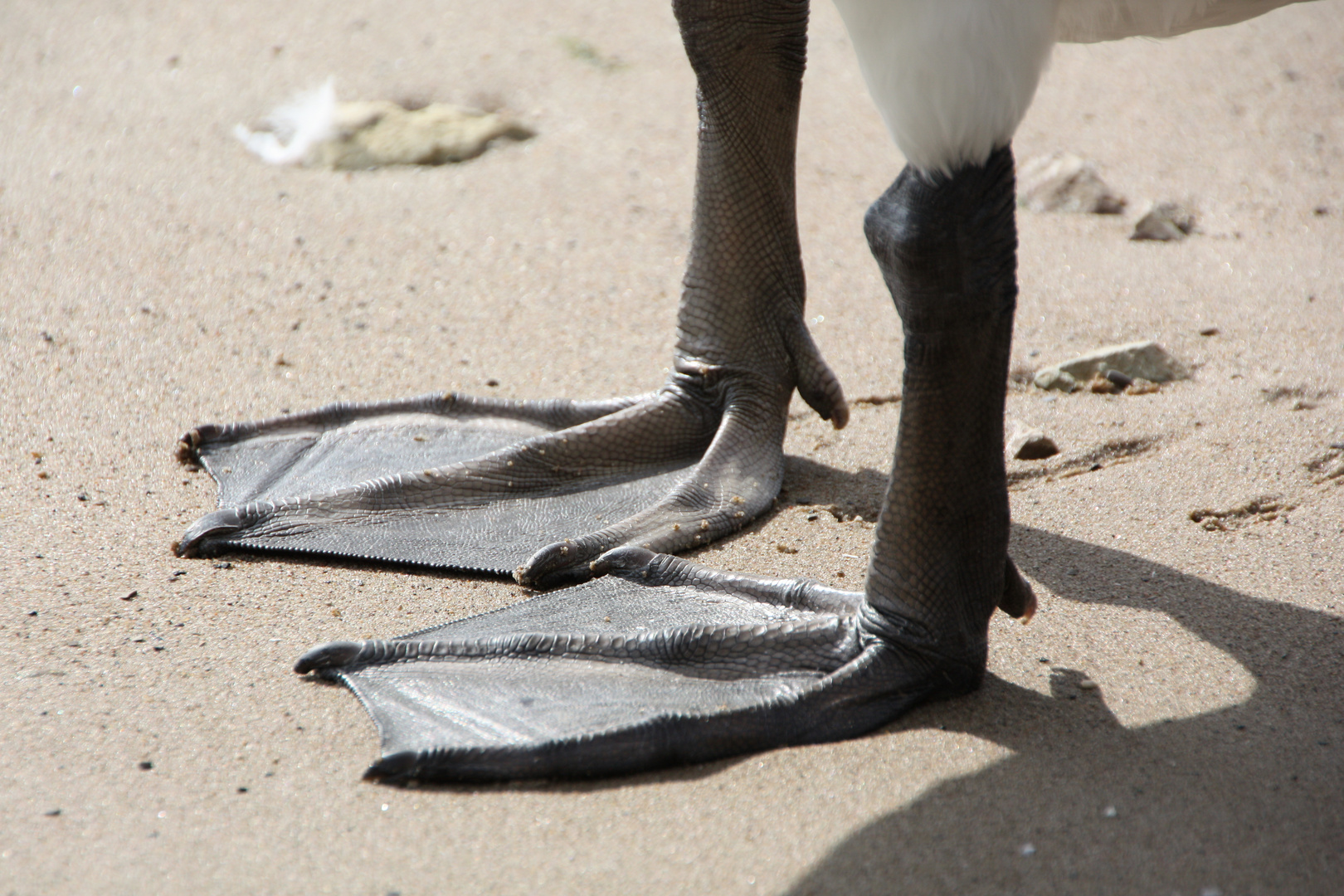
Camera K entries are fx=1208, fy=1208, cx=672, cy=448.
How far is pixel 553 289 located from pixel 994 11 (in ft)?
9.26

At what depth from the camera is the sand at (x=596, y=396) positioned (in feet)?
6.27

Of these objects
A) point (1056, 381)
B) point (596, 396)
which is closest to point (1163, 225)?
point (1056, 381)

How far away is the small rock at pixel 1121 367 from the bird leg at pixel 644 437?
0.87 metres

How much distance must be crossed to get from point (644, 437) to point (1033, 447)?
1.06 m

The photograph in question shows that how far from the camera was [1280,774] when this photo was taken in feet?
6.62

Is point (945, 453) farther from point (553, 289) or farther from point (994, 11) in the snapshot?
point (553, 289)

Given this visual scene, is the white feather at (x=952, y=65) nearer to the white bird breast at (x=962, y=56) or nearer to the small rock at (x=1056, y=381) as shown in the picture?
the white bird breast at (x=962, y=56)

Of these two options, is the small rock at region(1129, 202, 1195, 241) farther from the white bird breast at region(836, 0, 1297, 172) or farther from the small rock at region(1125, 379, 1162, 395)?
the white bird breast at region(836, 0, 1297, 172)

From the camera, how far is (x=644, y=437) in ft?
10.6

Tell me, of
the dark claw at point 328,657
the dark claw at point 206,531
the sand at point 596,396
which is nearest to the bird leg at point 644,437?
the dark claw at point 206,531

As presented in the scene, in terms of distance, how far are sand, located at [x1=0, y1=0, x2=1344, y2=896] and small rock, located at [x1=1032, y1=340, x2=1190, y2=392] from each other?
3.3 inches

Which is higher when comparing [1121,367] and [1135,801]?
[1121,367]

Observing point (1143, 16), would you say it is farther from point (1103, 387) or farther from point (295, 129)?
point (295, 129)

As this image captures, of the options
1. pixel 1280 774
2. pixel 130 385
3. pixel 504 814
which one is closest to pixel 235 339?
pixel 130 385
